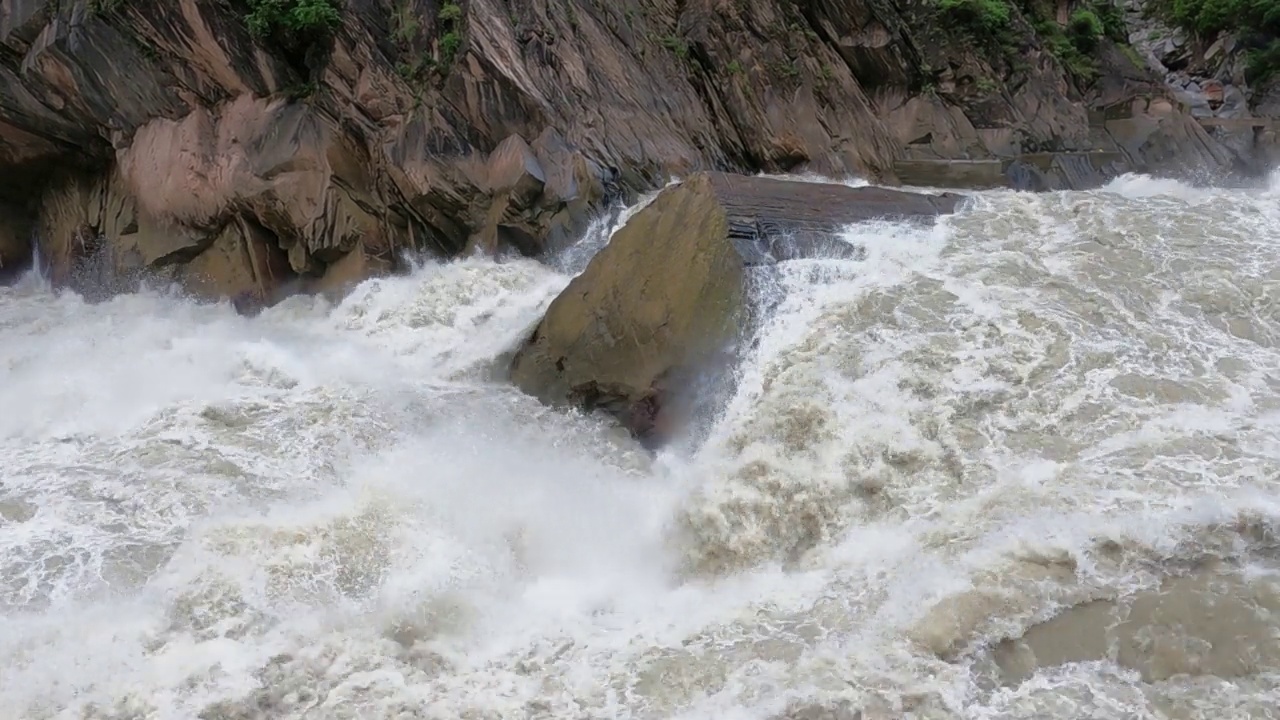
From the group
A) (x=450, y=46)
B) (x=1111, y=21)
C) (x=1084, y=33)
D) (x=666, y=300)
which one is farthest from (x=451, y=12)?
(x=1111, y=21)

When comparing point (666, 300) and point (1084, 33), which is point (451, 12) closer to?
point (666, 300)

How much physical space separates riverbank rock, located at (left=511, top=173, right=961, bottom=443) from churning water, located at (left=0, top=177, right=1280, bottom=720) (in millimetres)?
358

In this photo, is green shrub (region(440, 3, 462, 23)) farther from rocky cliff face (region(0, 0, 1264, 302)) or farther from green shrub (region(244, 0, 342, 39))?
green shrub (region(244, 0, 342, 39))

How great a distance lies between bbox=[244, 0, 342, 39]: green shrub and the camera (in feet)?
40.0

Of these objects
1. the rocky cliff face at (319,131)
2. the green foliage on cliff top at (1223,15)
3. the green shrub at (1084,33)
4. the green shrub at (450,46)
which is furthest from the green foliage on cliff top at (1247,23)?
the green shrub at (450,46)

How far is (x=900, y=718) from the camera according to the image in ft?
13.7

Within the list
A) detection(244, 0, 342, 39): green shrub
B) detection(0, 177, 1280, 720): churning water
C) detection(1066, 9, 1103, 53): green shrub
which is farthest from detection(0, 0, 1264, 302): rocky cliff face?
detection(1066, 9, 1103, 53): green shrub

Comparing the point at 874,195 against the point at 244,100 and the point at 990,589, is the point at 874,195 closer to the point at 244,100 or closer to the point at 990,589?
the point at 990,589

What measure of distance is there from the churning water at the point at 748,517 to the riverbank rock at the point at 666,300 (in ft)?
1.17

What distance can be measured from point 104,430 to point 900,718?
7.04 meters

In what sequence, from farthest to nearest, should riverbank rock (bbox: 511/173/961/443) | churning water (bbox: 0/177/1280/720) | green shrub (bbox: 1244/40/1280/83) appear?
1. green shrub (bbox: 1244/40/1280/83)
2. riverbank rock (bbox: 511/173/961/443)
3. churning water (bbox: 0/177/1280/720)

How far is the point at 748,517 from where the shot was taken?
6258 millimetres

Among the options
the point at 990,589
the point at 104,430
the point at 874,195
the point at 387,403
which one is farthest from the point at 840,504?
the point at 104,430

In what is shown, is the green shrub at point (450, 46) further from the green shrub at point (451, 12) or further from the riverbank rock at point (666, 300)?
the riverbank rock at point (666, 300)
